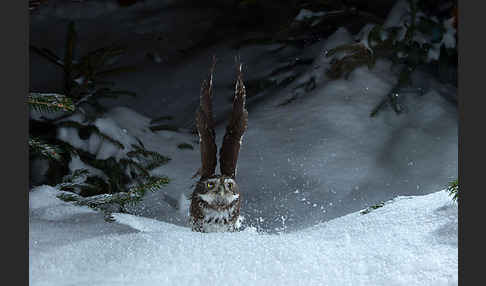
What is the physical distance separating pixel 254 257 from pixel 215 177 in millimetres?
446

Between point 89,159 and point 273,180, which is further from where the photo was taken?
point 273,180

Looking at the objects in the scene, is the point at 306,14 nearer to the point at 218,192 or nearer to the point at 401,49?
the point at 401,49

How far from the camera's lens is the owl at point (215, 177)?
6.25ft

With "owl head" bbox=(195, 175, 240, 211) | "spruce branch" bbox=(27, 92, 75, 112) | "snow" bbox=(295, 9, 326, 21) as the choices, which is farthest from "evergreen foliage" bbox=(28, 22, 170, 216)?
"snow" bbox=(295, 9, 326, 21)

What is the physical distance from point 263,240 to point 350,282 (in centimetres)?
31

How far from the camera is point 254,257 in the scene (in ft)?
5.00

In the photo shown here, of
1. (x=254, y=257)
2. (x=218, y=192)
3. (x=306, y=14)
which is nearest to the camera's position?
(x=254, y=257)

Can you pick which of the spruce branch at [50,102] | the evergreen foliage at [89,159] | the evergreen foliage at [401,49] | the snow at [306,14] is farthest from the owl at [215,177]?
the snow at [306,14]

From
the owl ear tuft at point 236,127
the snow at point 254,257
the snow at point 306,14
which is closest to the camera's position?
the snow at point 254,257

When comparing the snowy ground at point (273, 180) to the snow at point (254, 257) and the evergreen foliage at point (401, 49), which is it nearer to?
the snow at point (254, 257)

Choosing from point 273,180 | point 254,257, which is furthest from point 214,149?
point 273,180

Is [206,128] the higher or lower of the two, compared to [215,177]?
higher

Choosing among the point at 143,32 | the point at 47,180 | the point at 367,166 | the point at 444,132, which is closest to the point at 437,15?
the point at 444,132

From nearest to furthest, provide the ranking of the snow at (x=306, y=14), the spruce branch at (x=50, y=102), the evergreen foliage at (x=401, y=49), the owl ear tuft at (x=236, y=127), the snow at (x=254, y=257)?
the snow at (x=254, y=257)
the spruce branch at (x=50, y=102)
the owl ear tuft at (x=236, y=127)
the evergreen foliage at (x=401, y=49)
the snow at (x=306, y=14)
